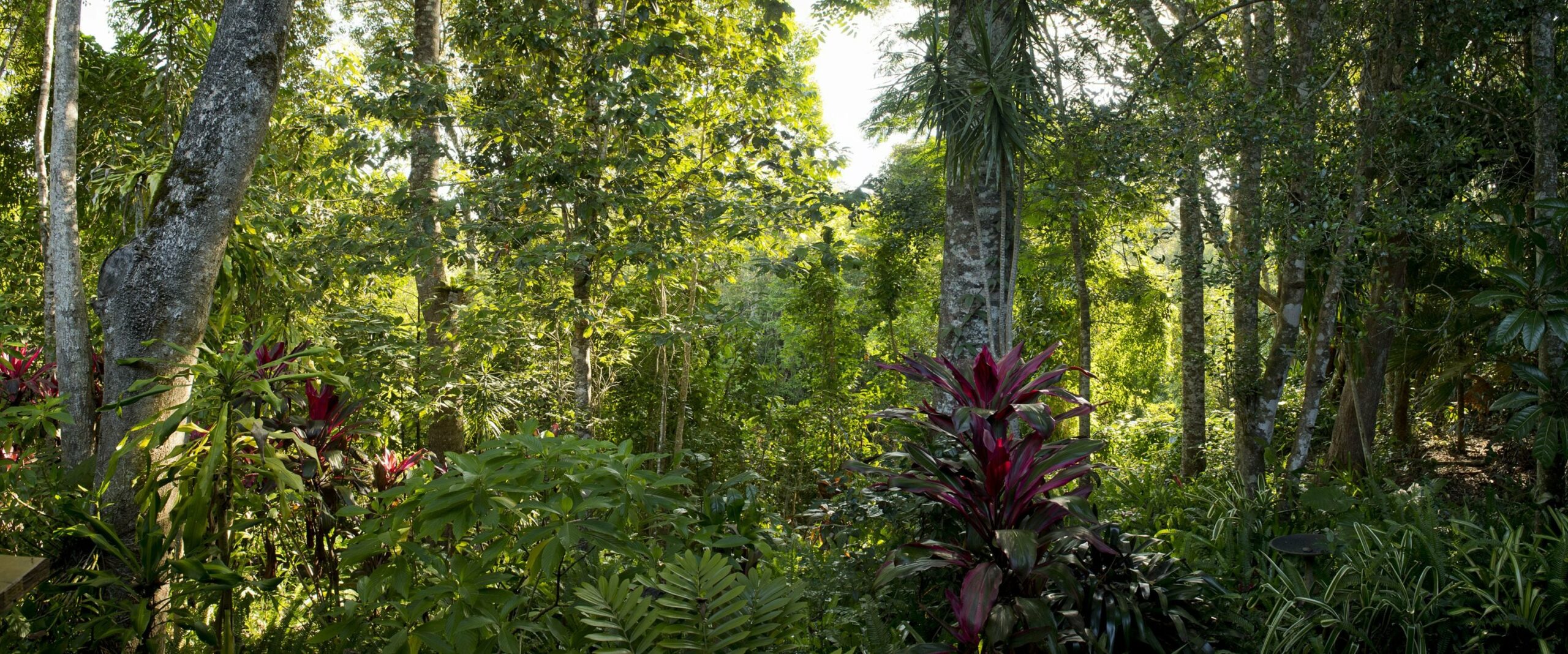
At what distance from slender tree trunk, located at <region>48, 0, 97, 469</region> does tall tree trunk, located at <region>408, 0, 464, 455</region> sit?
1.29 metres

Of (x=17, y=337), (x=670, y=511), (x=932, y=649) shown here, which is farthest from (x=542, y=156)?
(x=17, y=337)

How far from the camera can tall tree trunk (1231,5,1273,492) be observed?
443 centimetres

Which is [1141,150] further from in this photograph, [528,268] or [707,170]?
[528,268]

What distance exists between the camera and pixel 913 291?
9.71 m

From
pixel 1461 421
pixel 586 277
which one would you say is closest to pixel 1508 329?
pixel 1461 421

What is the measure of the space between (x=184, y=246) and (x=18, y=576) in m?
1.06

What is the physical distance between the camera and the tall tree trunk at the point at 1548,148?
3574 mm

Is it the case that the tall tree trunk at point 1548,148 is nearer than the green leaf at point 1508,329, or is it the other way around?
the green leaf at point 1508,329

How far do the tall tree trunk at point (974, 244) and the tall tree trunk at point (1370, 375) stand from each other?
2.13 metres

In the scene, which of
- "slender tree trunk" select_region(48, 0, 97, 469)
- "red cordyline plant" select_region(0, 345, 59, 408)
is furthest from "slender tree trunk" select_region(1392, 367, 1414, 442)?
"red cordyline plant" select_region(0, 345, 59, 408)

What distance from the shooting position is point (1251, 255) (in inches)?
173

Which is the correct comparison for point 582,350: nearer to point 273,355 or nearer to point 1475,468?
point 273,355

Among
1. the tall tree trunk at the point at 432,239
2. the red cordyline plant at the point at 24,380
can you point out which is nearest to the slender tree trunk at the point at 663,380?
the tall tree trunk at the point at 432,239

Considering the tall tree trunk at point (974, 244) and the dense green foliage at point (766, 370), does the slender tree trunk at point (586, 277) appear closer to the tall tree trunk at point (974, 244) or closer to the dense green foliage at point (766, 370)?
the dense green foliage at point (766, 370)
